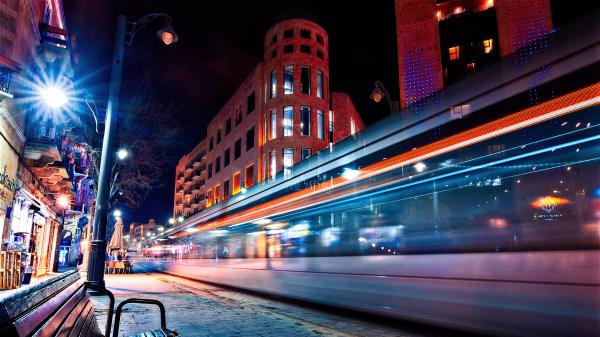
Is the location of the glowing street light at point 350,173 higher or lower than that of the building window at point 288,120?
lower

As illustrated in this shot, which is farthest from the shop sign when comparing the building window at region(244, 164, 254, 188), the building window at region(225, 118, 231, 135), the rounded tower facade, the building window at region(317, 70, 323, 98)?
the building window at region(225, 118, 231, 135)

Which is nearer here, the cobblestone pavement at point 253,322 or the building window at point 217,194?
the cobblestone pavement at point 253,322

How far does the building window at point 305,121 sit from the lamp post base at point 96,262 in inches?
969

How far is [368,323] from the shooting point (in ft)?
23.6

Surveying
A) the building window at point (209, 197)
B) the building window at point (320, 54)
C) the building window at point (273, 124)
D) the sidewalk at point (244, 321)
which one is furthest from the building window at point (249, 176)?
the sidewalk at point (244, 321)

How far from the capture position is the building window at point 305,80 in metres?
33.9

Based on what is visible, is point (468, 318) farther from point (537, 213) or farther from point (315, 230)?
point (315, 230)

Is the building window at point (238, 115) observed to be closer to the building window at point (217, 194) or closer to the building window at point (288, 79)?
the building window at point (288, 79)

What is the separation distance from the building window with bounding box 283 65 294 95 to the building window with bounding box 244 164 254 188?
325 inches

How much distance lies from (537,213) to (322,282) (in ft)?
15.5

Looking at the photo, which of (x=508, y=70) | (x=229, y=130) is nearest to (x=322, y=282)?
(x=508, y=70)

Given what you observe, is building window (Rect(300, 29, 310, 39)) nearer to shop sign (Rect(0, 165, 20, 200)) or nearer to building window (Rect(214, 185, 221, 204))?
building window (Rect(214, 185, 221, 204))

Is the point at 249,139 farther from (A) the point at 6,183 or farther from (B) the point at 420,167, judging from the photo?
(B) the point at 420,167

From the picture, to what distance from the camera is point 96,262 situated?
9359mm
